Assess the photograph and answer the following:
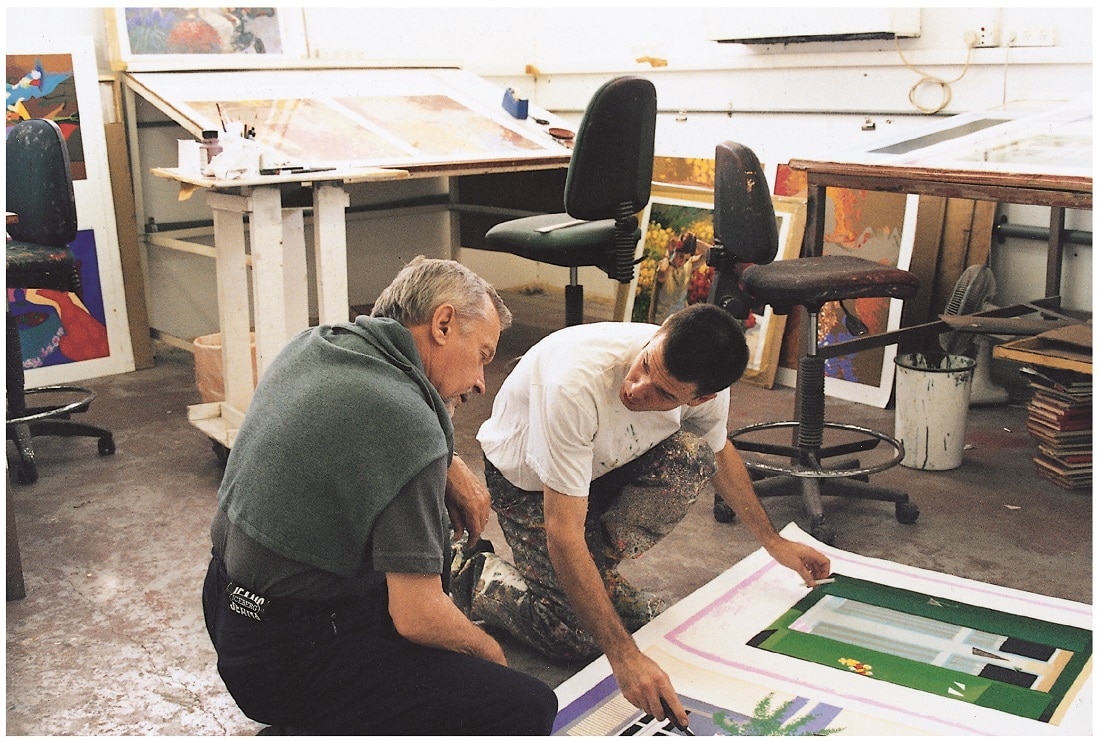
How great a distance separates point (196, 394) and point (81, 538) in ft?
4.48

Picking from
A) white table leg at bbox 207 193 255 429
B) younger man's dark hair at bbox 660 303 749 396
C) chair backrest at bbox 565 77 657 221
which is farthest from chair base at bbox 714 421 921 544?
white table leg at bbox 207 193 255 429

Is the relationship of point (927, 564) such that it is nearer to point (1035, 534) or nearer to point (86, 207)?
point (1035, 534)

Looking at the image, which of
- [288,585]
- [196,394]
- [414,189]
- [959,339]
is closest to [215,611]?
[288,585]

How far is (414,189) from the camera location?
552cm

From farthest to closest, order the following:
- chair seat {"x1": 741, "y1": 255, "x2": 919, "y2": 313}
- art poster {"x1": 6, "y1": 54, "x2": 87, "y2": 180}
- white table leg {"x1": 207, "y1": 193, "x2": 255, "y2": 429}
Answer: art poster {"x1": 6, "y1": 54, "x2": 87, "y2": 180} < white table leg {"x1": 207, "y1": 193, "x2": 255, "y2": 429} < chair seat {"x1": 741, "y1": 255, "x2": 919, "y2": 313}

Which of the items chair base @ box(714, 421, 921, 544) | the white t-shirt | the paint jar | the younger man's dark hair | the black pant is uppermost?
the paint jar

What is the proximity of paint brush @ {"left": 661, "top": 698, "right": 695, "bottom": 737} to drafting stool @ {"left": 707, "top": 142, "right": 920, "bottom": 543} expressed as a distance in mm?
1112

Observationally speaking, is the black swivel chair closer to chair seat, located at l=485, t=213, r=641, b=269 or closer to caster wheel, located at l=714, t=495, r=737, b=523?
chair seat, located at l=485, t=213, r=641, b=269

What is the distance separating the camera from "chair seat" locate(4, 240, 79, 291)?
130 inches

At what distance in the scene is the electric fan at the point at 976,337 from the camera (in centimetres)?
384

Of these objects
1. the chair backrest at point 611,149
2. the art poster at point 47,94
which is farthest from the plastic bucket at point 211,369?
the chair backrest at point 611,149

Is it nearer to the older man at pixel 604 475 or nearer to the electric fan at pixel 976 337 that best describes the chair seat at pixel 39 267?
the older man at pixel 604 475

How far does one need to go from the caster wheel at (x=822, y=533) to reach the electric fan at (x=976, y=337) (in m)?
1.21

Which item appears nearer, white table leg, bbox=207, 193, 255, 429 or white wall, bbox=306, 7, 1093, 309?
white table leg, bbox=207, 193, 255, 429
